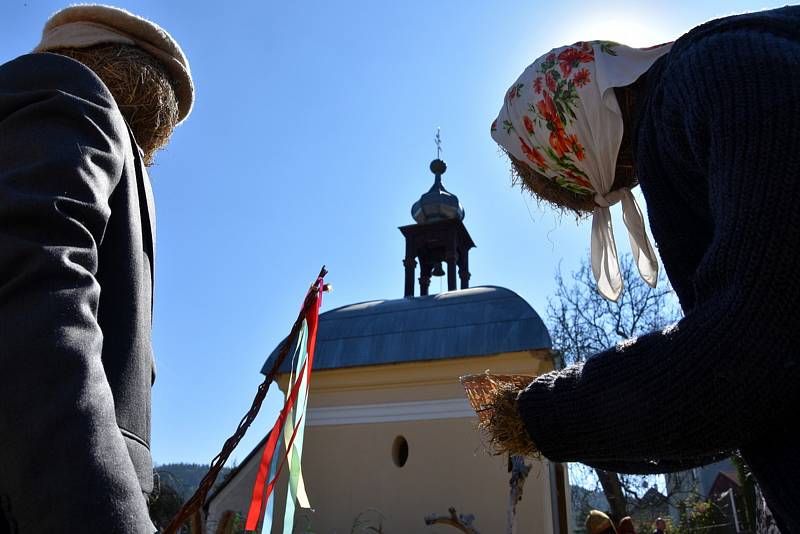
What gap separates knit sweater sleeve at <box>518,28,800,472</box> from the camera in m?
0.99

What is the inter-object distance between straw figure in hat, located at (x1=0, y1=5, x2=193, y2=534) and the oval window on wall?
26.7 ft

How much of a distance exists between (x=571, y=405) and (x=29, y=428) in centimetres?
84

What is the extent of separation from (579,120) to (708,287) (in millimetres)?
674

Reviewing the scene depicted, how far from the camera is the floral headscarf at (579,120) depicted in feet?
5.25

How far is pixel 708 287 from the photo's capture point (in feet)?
3.63

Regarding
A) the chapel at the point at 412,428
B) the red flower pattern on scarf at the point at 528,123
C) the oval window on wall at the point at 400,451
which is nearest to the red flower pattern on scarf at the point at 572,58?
the red flower pattern on scarf at the point at 528,123

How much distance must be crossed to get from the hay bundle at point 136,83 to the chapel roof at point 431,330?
24.6ft

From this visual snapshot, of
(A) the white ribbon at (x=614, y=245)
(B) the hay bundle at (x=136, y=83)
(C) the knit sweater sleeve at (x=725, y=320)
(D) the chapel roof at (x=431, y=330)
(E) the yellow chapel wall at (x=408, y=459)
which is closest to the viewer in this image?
(C) the knit sweater sleeve at (x=725, y=320)

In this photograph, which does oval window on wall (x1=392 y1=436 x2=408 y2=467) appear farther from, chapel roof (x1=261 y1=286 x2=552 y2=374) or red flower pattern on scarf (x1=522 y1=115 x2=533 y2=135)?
red flower pattern on scarf (x1=522 y1=115 x2=533 y2=135)

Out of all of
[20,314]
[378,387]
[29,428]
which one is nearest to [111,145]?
[20,314]

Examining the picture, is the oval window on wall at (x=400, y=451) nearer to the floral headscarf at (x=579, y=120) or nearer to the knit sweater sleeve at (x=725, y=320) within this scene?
the floral headscarf at (x=579, y=120)

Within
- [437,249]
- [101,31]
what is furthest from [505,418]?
[437,249]

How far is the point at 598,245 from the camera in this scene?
6.75 feet

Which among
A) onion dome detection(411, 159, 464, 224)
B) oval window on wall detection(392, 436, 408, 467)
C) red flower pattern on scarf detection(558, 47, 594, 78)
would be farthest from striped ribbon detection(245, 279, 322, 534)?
onion dome detection(411, 159, 464, 224)
